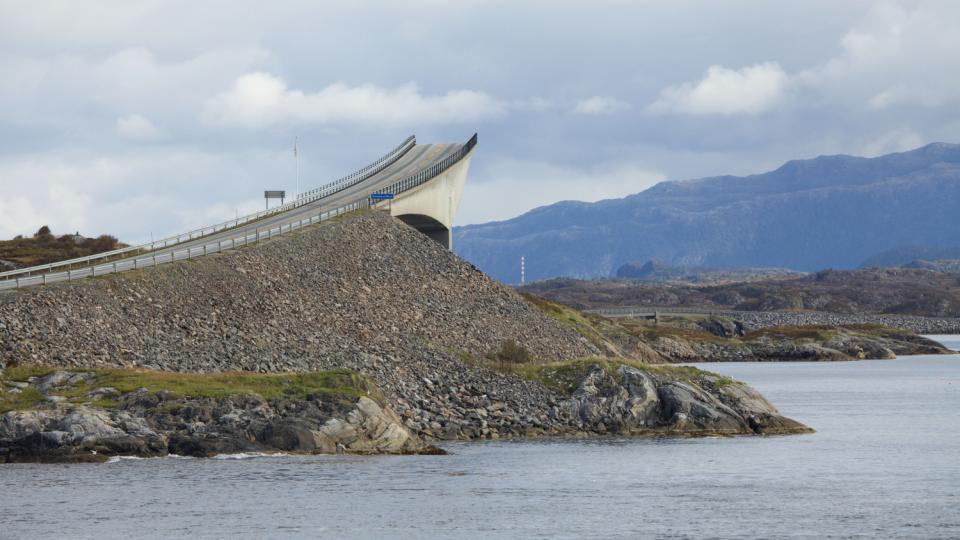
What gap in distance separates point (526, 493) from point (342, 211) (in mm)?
61978

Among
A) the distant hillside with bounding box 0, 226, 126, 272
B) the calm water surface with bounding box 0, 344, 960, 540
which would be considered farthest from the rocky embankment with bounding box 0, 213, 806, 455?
the distant hillside with bounding box 0, 226, 126, 272

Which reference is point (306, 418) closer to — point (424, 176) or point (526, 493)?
point (526, 493)

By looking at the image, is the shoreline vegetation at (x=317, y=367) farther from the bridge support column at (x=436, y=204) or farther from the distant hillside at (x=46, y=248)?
the distant hillside at (x=46, y=248)

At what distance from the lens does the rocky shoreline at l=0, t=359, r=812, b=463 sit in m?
59.5

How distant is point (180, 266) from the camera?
284 feet

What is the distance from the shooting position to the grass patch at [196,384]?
62.2 m

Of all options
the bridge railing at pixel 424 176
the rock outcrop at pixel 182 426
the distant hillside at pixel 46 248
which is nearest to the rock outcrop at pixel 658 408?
the rock outcrop at pixel 182 426

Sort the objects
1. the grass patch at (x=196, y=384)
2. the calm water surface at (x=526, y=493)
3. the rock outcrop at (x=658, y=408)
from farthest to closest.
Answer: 1. the rock outcrop at (x=658, y=408)
2. the grass patch at (x=196, y=384)
3. the calm water surface at (x=526, y=493)

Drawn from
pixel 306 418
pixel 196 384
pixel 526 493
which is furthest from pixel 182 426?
pixel 526 493

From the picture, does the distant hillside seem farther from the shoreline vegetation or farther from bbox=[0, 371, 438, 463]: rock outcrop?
bbox=[0, 371, 438, 463]: rock outcrop

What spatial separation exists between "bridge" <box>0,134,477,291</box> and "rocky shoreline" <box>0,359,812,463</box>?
57.0 feet

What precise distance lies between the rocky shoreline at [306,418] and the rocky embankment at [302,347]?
103 mm

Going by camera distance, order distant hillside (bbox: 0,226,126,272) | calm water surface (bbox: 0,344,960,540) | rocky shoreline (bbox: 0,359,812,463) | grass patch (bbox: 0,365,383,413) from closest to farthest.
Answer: calm water surface (bbox: 0,344,960,540), rocky shoreline (bbox: 0,359,812,463), grass patch (bbox: 0,365,383,413), distant hillside (bbox: 0,226,126,272)

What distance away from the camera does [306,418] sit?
63.8m
